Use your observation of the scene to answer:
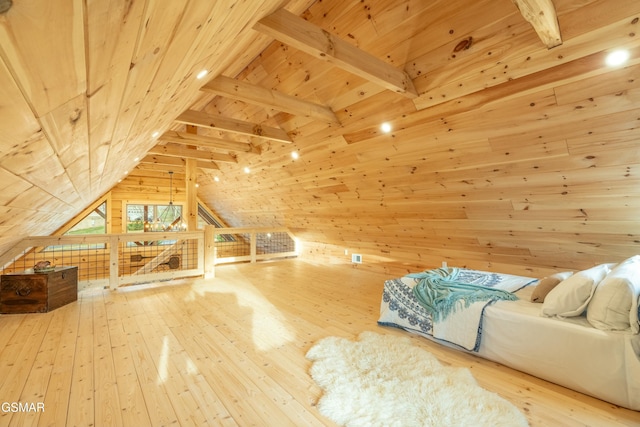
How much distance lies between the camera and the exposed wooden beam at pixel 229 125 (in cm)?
329

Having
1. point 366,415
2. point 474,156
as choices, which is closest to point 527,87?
point 474,156

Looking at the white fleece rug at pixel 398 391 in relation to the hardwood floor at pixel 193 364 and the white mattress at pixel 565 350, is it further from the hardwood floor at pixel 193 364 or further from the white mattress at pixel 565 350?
the white mattress at pixel 565 350

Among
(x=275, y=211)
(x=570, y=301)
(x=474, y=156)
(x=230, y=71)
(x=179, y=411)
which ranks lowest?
(x=179, y=411)

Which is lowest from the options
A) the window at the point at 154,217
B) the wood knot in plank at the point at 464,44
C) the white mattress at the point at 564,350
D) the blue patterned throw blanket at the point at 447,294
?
the white mattress at the point at 564,350

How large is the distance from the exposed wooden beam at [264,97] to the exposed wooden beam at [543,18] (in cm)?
197

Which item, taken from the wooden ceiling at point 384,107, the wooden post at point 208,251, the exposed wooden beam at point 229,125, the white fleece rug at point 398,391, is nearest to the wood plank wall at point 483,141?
→ the wooden ceiling at point 384,107

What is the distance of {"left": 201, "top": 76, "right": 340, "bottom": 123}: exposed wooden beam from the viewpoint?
255 centimetres

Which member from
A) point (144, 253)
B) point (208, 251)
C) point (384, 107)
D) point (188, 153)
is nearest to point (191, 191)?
point (188, 153)

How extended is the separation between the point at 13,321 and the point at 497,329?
4.83 m

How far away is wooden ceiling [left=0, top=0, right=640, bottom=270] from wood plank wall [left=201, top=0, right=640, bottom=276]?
0.01 meters

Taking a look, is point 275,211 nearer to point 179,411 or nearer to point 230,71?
point 230,71

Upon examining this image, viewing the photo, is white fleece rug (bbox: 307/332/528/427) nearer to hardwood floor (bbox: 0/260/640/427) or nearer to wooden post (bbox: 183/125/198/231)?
hardwood floor (bbox: 0/260/640/427)

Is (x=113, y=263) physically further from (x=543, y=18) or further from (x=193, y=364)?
(x=543, y=18)

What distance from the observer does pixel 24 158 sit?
1.03 m
